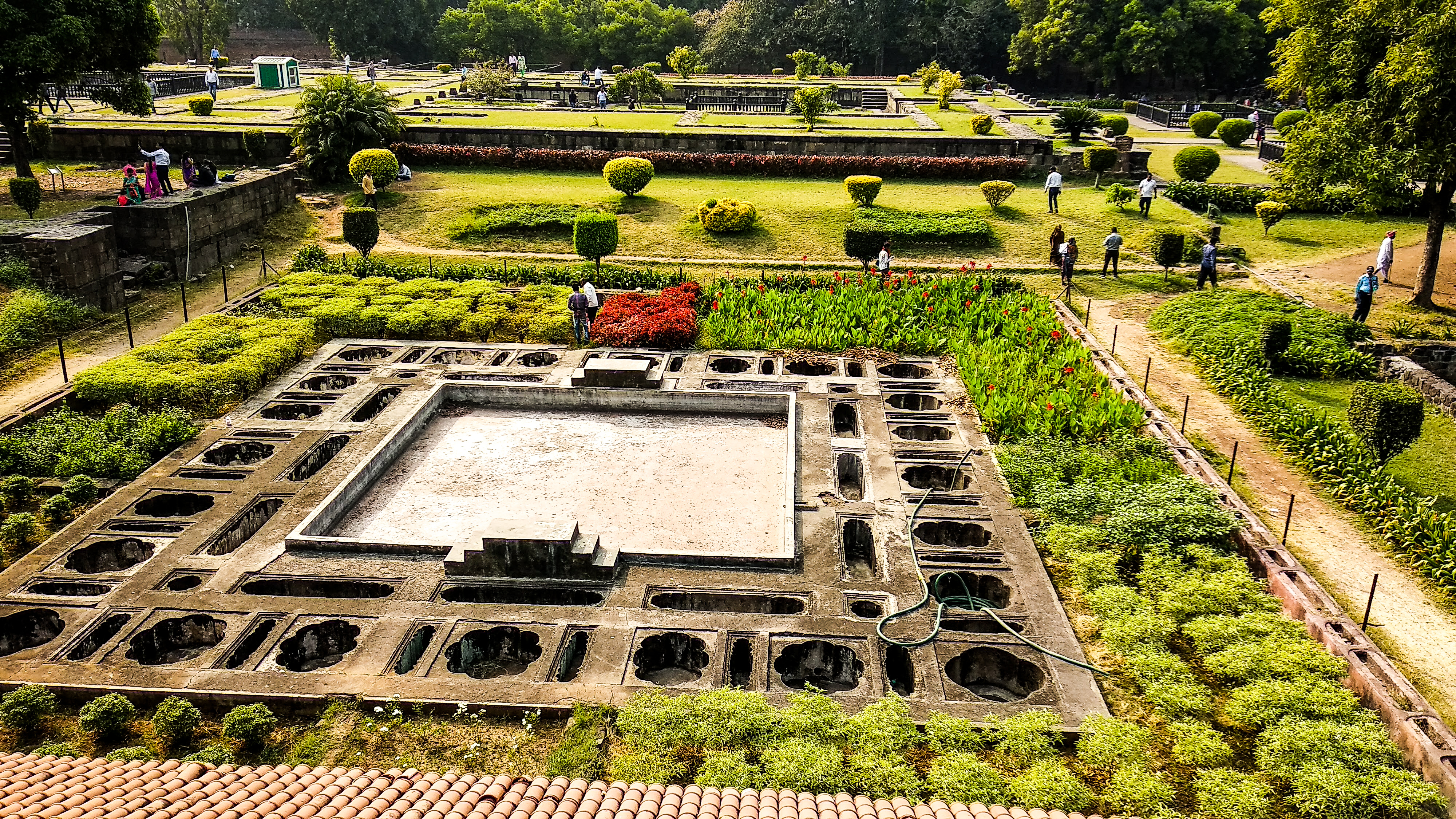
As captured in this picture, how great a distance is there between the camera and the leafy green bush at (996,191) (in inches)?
1017

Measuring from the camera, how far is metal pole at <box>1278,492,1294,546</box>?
10.9 m

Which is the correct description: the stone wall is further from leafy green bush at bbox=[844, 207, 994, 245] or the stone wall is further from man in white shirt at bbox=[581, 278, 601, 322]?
leafy green bush at bbox=[844, 207, 994, 245]

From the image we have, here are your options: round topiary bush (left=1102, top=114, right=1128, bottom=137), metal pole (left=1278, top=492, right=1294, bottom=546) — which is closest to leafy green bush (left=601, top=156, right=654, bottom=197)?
metal pole (left=1278, top=492, right=1294, bottom=546)

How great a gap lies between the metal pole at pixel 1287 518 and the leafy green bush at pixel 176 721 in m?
10.3

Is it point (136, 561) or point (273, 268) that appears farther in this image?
point (273, 268)

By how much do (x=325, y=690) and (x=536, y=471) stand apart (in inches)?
189

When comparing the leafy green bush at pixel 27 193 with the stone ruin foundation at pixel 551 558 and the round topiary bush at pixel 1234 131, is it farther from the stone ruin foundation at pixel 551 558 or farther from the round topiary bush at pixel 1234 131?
the round topiary bush at pixel 1234 131

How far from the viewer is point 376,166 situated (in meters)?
26.4

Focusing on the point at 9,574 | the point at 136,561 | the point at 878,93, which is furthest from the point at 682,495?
the point at 878,93

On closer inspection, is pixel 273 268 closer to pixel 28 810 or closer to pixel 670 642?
pixel 670 642

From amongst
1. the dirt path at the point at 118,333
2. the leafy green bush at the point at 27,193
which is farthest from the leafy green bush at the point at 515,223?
the leafy green bush at the point at 27,193

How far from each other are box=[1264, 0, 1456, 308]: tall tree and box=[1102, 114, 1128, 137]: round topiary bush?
19593 mm

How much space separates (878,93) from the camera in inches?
1826

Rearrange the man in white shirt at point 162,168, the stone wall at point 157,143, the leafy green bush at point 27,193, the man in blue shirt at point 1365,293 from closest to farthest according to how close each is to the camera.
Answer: the man in blue shirt at point 1365,293 < the leafy green bush at point 27,193 < the man in white shirt at point 162,168 < the stone wall at point 157,143
